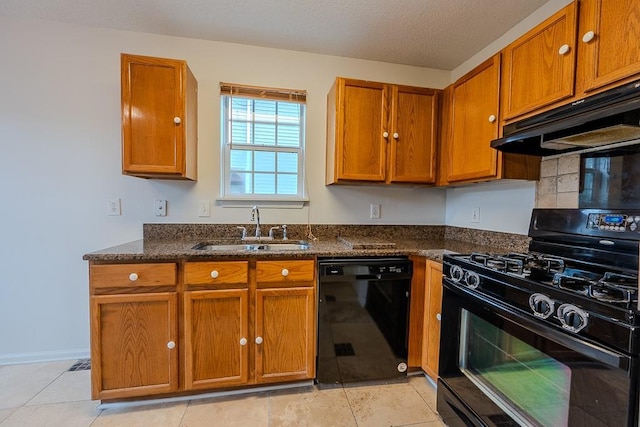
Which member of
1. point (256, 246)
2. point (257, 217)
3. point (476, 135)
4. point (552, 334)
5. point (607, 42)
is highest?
point (607, 42)

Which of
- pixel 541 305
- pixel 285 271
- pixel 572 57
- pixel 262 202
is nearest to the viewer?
pixel 541 305

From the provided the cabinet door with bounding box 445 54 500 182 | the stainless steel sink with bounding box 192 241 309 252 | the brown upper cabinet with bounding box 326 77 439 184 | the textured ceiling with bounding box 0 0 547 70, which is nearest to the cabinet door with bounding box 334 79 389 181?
the brown upper cabinet with bounding box 326 77 439 184

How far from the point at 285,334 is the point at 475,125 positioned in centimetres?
180

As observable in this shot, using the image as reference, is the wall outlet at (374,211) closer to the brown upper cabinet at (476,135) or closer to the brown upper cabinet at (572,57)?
the brown upper cabinet at (476,135)

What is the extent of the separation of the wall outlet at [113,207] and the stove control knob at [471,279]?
234 centimetres

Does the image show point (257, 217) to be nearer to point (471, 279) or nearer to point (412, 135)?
point (412, 135)

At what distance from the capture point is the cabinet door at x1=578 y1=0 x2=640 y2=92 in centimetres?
106

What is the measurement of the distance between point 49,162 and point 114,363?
4.84 ft

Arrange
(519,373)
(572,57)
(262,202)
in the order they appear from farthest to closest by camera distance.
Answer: (262,202) → (572,57) → (519,373)

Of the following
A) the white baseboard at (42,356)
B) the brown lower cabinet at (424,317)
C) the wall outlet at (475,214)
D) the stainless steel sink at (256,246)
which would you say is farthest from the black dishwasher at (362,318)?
the white baseboard at (42,356)

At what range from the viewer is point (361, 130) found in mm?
2039

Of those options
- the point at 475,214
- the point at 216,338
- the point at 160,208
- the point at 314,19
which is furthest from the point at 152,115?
the point at 475,214

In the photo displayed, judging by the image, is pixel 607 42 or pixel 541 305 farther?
pixel 607 42

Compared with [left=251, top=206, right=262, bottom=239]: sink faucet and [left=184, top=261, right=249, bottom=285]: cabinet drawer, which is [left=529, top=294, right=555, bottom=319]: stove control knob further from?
[left=251, top=206, right=262, bottom=239]: sink faucet
